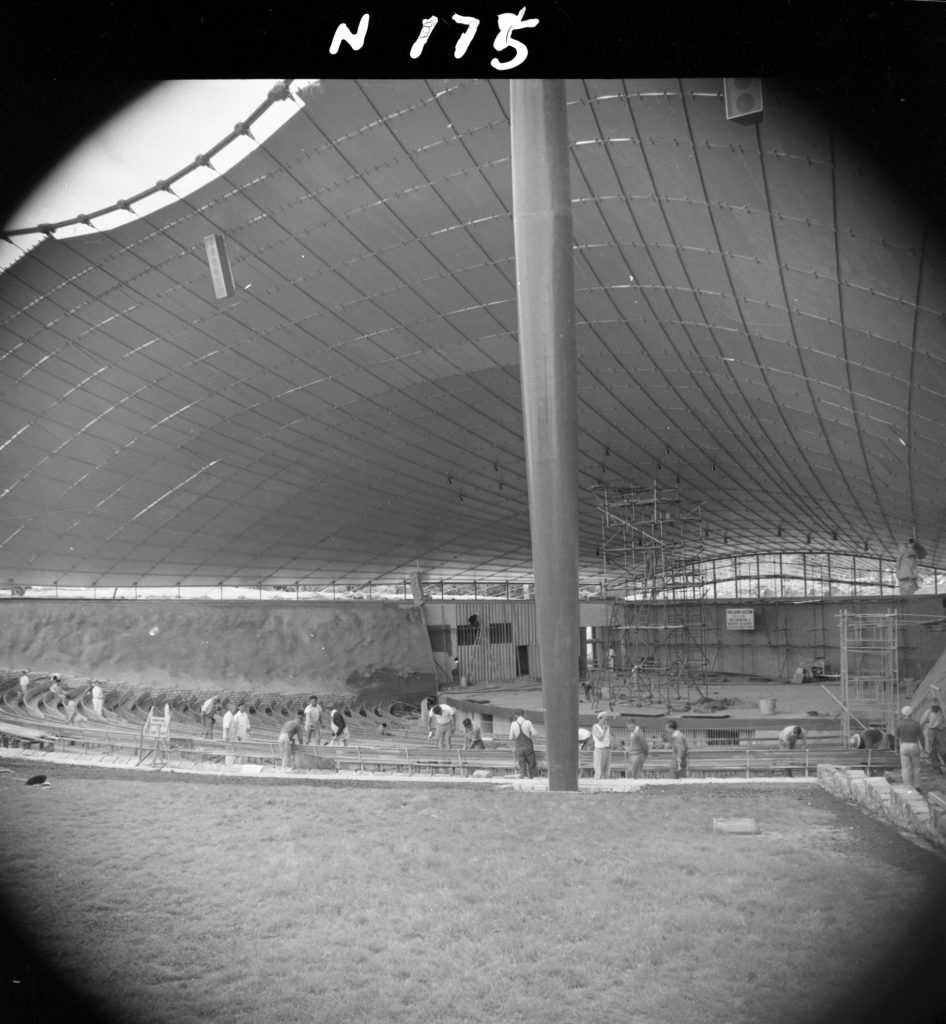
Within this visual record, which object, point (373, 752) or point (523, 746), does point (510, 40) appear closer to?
point (523, 746)

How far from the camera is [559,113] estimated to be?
1588 cm

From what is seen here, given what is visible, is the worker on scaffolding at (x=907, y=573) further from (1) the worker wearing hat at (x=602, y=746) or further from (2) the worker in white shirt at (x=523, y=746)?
(2) the worker in white shirt at (x=523, y=746)

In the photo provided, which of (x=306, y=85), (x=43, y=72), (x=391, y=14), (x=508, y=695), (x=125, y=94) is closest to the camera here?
(x=391, y=14)

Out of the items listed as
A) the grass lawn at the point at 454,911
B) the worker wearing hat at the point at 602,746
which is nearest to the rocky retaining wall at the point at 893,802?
the grass lawn at the point at 454,911

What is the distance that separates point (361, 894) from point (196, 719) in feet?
88.5

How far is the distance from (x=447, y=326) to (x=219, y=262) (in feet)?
29.0

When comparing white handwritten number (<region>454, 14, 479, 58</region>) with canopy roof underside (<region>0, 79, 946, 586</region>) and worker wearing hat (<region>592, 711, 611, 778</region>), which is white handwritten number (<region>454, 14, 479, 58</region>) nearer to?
canopy roof underside (<region>0, 79, 946, 586</region>)

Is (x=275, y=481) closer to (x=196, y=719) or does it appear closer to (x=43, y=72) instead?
(x=196, y=719)

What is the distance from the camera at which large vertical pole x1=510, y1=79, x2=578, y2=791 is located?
16.0 metres

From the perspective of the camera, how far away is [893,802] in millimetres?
10242

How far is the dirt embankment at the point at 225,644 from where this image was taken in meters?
37.6

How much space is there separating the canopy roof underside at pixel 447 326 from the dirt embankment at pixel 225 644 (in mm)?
5344

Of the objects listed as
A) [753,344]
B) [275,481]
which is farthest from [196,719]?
Result: [753,344]

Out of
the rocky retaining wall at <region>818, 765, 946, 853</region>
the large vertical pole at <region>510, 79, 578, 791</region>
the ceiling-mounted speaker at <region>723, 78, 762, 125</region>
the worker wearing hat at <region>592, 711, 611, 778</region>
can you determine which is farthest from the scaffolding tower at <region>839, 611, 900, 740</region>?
the ceiling-mounted speaker at <region>723, 78, 762, 125</region>
